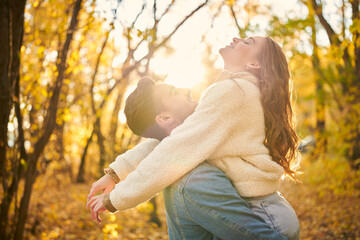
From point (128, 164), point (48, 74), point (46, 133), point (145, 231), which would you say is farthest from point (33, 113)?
point (128, 164)

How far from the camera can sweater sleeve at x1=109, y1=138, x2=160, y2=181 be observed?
192 cm

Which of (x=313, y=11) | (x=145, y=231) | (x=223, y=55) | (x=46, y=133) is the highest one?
(x=313, y=11)

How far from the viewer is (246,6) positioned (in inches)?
224

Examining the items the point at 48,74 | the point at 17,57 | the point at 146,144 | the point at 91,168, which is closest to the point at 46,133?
the point at 17,57

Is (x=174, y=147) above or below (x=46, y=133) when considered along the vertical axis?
above

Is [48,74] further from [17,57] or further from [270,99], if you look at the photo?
[270,99]

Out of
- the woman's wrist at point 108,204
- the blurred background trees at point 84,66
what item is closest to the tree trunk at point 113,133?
the blurred background trees at point 84,66

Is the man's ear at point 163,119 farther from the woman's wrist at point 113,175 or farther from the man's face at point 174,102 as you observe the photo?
the woman's wrist at point 113,175

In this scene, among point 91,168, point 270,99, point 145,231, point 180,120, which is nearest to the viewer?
point 270,99

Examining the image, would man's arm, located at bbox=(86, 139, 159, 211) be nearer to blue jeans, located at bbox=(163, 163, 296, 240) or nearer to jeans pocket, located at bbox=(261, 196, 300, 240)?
blue jeans, located at bbox=(163, 163, 296, 240)

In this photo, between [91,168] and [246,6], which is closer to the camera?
[246,6]

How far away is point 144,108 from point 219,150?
1.62 ft

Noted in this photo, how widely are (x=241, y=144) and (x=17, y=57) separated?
2509 millimetres

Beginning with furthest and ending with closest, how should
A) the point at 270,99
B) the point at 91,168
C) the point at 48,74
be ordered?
the point at 91,168 < the point at 48,74 < the point at 270,99
